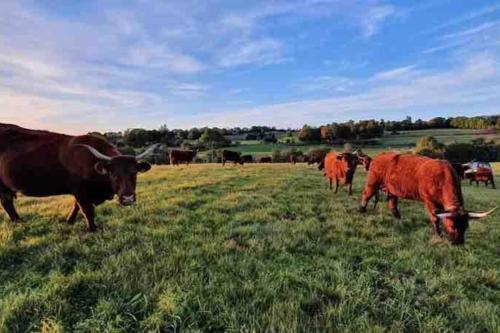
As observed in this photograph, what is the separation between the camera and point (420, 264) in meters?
6.25

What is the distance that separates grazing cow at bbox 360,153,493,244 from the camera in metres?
7.86

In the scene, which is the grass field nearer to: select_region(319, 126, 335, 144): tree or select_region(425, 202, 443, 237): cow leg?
select_region(425, 202, 443, 237): cow leg

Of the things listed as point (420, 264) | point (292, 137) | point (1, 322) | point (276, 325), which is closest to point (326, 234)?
point (420, 264)

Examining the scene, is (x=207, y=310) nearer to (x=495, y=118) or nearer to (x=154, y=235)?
(x=154, y=235)

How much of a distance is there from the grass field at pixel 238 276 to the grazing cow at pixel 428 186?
48cm

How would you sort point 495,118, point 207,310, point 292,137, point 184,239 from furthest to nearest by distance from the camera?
point 495,118 → point 292,137 → point 184,239 → point 207,310

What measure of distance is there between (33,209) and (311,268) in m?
7.76

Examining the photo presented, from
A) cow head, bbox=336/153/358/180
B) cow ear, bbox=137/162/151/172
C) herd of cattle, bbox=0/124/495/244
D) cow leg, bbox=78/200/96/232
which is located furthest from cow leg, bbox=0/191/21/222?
cow head, bbox=336/153/358/180

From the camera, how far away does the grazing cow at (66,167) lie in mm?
7199

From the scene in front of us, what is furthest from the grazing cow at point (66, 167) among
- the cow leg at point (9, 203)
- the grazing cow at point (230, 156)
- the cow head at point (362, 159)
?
the grazing cow at point (230, 156)

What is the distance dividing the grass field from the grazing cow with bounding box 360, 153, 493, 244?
1.58ft

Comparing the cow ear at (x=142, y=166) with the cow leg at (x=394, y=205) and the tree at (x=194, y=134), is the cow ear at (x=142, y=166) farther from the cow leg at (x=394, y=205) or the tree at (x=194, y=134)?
the tree at (x=194, y=134)

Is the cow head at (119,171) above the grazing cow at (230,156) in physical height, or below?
above

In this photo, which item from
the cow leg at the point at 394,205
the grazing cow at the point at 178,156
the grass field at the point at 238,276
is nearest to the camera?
the grass field at the point at 238,276
